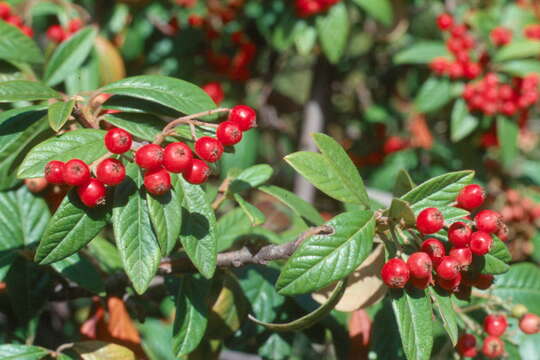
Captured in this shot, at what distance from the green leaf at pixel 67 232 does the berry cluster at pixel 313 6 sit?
1806 mm

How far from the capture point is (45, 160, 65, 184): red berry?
119 centimetres

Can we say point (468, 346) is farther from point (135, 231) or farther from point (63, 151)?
point (63, 151)

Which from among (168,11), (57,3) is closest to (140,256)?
(57,3)

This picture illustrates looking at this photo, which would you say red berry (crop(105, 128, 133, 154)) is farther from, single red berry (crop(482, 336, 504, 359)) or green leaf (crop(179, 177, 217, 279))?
single red berry (crop(482, 336, 504, 359))

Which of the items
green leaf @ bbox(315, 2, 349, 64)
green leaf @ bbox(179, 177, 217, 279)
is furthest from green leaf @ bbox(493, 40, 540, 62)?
green leaf @ bbox(179, 177, 217, 279)

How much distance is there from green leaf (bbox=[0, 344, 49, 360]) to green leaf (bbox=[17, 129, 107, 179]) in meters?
0.57

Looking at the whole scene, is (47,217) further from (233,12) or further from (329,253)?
(233,12)

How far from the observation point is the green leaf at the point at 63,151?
1256mm

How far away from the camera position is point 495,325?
170 centimetres

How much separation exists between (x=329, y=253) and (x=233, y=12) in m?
2.24

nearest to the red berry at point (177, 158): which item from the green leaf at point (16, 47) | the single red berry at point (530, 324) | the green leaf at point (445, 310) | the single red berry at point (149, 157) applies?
the single red berry at point (149, 157)

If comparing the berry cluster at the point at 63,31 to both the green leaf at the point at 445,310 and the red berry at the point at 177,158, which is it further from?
the green leaf at the point at 445,310

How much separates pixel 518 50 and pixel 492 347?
166 centimetres

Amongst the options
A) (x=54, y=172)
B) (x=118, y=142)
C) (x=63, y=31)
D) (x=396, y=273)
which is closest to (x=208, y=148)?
(x=118, y=142)
